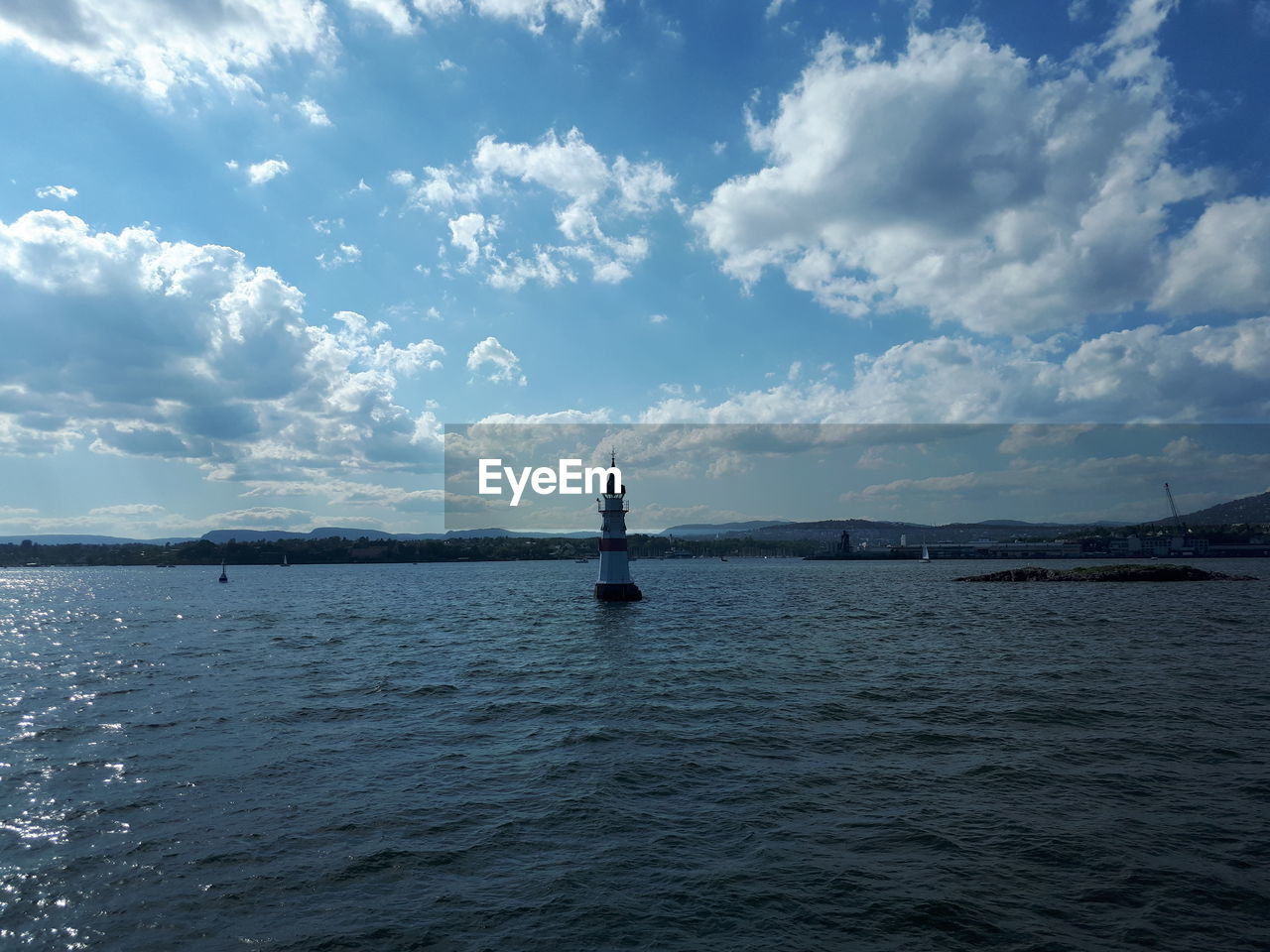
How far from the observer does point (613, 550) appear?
66312 millimetres

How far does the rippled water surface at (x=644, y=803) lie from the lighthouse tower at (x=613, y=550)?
23.9 metres

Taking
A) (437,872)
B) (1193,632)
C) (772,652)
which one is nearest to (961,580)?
(1193,632)

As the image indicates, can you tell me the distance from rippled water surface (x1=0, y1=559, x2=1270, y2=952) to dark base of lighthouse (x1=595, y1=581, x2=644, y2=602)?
29020 millimetres

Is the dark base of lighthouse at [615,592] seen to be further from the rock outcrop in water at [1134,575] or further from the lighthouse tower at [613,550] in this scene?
the rock outcrop in water at [1134,575]

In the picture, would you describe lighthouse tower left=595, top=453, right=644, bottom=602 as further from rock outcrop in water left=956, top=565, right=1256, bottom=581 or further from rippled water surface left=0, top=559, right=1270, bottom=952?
rock outcrop in water left=956, top=565, right=1256, bottom=581

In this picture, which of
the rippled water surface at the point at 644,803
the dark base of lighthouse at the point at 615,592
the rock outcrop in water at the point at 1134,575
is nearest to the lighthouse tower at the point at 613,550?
the dark base of lighthouse at the point at 615,592

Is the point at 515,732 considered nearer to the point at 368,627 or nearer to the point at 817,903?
the point at 817,903

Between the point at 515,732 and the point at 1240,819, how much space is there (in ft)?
63.7

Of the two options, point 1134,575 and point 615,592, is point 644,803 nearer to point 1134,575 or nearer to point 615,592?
point 615,592

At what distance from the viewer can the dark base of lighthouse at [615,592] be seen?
6812 centimetres

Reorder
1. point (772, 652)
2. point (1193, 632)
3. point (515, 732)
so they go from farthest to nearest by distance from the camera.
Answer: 1. point (1193, 632)
2. point (772, 652)
3. point (515, 732)

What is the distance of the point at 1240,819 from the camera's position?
15273 mm

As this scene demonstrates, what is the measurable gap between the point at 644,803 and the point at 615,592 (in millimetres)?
51637

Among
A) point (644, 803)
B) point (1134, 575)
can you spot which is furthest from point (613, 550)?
point (1134, 575)
